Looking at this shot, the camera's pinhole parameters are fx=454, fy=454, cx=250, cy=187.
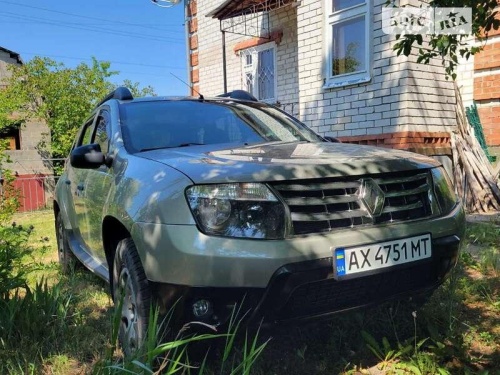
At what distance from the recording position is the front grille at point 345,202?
200cm

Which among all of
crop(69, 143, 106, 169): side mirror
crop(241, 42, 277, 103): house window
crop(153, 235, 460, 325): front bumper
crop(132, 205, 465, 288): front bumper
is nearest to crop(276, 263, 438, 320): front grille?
crop(153, 235, 460, 325): front bumper

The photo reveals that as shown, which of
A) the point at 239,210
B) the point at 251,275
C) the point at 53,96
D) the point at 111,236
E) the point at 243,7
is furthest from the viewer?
the point at 53,96

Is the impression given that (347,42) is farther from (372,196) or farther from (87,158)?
(372,196)

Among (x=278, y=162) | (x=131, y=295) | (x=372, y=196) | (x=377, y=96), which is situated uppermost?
(x=377, y=96)

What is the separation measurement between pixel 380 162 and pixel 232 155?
29.9 inches

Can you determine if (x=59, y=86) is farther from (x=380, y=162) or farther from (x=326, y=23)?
(x=380, y=162)

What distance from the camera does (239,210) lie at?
1.97 meters

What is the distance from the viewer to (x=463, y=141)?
6695mm

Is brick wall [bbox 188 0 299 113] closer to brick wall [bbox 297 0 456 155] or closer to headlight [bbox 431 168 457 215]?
brick wall [bbox 297 0 456 155]

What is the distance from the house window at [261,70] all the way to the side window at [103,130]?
21.8ft

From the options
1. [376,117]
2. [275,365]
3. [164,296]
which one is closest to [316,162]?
[164,296]

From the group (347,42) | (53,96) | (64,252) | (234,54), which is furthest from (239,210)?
(53,96)

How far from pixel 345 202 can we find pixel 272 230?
0.40m

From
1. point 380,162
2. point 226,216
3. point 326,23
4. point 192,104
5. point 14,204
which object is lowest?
point 14,204
